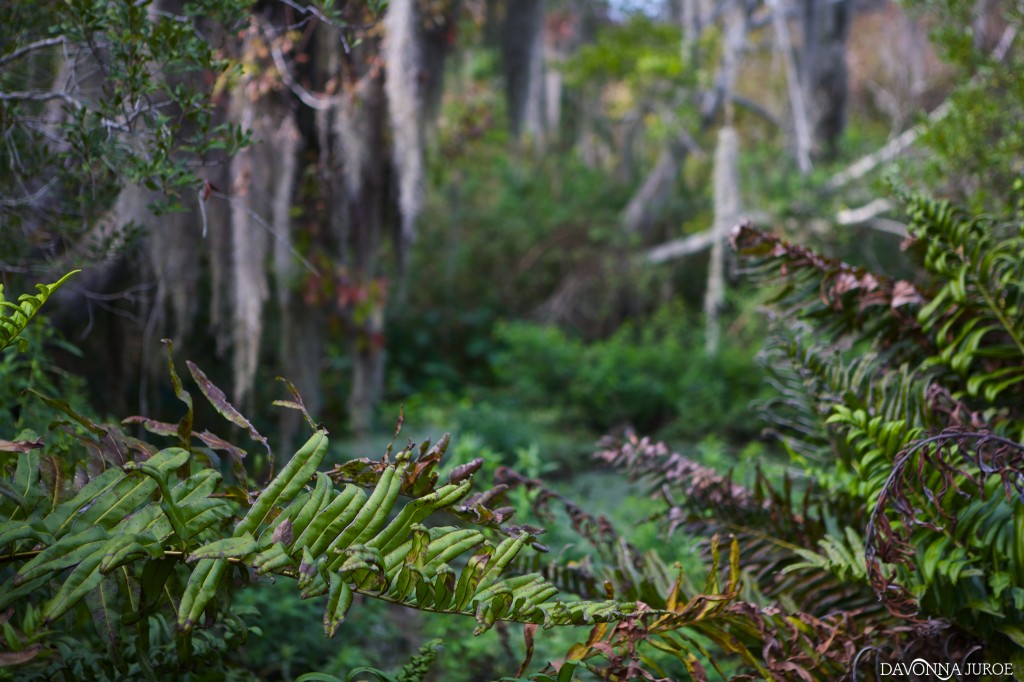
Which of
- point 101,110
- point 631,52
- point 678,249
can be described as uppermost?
point 631,52

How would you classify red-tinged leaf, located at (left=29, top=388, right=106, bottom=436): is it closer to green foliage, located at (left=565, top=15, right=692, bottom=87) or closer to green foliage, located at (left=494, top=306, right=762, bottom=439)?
green foliage, located at (left=494, top=306, right=762, bottom=439)

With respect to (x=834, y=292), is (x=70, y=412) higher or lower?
lower

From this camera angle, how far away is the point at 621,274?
891cm

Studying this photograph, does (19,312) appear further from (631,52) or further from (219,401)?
(631,52)

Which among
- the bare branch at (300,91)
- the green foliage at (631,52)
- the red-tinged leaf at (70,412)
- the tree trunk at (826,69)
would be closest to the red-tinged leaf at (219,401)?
the red-tinged leaf at (70,412)

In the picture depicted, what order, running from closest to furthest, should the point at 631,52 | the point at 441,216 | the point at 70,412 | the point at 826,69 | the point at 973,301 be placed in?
the point at 70,412 → the point at 973,301 → the point at 826,69 → the point at 631,52 → the point at 441,216

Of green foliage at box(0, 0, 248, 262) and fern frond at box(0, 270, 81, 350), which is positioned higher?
green foliage at box(0, 0, 248, 262)

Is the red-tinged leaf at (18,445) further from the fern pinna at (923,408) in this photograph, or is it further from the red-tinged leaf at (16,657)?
the fern pinna at (923,408)

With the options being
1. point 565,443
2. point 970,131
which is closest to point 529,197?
point 565,443

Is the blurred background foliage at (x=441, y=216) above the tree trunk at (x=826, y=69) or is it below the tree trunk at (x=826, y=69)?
below

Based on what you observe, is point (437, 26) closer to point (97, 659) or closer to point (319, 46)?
point (319, 46)

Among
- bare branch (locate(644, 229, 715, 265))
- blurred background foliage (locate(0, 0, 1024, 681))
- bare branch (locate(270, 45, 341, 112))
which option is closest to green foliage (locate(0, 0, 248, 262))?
blurred background foliage (locate(0, 0, 1024, 681))

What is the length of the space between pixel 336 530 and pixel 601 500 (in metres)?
3.05

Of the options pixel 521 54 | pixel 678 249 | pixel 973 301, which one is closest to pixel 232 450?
pixel 973 301
